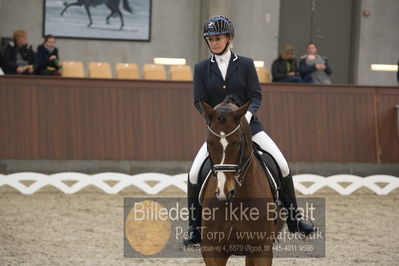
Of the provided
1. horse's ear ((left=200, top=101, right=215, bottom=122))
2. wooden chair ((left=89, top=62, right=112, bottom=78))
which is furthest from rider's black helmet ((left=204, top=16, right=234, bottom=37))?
wooden chair ((left=89, top=62, right=112, bottom=78))

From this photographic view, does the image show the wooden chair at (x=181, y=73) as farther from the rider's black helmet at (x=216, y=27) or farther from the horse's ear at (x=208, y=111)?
the horse's ear at (x=208, y=111)

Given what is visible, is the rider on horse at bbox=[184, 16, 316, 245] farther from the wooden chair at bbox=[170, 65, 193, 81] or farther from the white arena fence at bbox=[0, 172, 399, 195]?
the wooden chair at bbox=[170, 65, 193, 81]

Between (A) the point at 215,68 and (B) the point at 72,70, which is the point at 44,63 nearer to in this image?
(B) the point at 72,70

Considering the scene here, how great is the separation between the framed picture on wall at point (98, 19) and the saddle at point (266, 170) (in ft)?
37.2

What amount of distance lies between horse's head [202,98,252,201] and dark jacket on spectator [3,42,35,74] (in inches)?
323

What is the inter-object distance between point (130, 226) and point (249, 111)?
11.8ft

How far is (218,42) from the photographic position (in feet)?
15.7

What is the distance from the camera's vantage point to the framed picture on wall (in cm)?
1568

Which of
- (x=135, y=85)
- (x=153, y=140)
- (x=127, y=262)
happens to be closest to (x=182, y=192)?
(x=153, y=140)

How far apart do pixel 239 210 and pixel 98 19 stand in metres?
12.1

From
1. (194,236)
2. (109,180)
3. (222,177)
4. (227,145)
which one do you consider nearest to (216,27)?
(227,145)

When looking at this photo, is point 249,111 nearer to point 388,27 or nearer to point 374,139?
point 374,139

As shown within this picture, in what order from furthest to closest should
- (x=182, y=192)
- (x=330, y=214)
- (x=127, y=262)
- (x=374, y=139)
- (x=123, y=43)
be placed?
(x=123, y=43) < (x=374, y=139) < (x=182, y=192) < (x=330, y=214) < (x=127, y=262)

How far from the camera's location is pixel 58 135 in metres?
10.5
